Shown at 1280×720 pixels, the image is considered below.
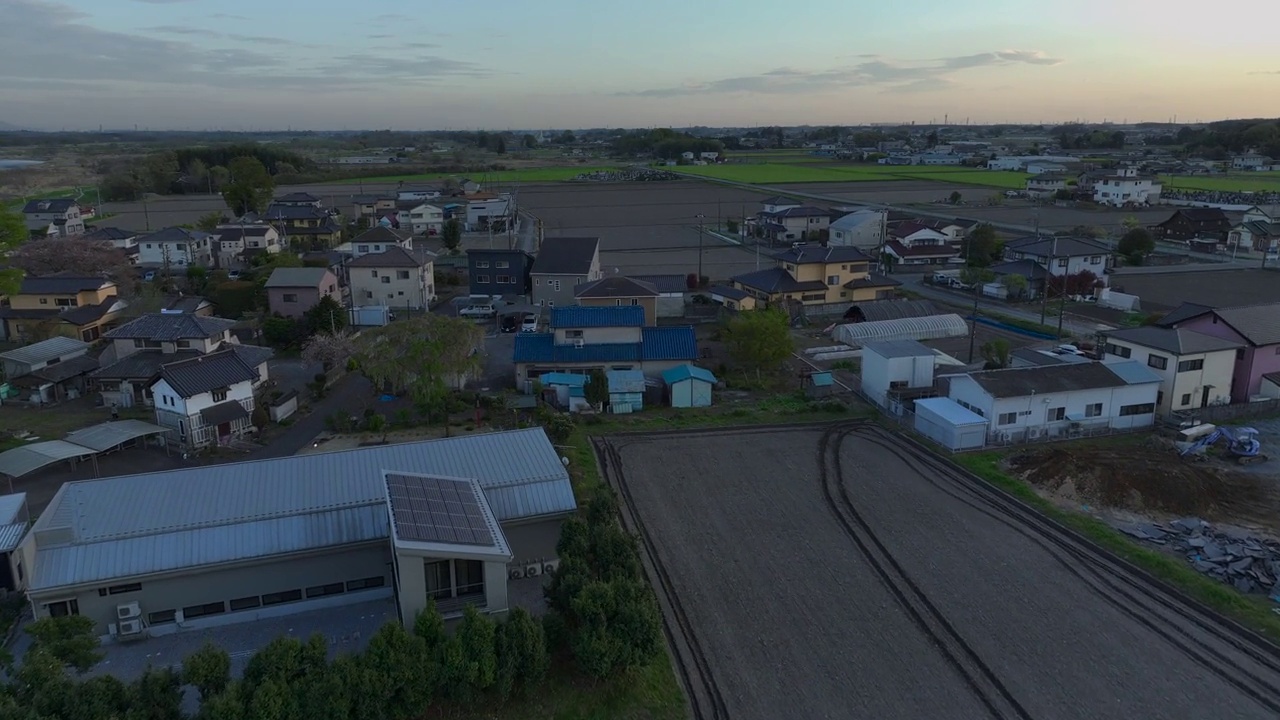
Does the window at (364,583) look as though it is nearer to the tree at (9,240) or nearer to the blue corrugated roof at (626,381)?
the blue corrugated roof at (626,381)

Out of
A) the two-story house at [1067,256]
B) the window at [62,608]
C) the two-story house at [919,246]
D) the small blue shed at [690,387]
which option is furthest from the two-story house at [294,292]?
the two-story house at [1067,256]

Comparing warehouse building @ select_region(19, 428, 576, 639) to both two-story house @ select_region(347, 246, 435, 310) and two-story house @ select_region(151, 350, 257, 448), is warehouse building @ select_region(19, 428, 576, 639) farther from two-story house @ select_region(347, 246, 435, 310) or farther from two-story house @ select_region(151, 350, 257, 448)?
two-story house @ select_region(347, 246, 435, 310)

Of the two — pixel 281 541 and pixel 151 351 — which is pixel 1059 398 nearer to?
pixel 281 541

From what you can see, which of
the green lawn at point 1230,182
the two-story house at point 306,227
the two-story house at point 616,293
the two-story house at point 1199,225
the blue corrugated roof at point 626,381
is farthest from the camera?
the green lawn at point 1230,182

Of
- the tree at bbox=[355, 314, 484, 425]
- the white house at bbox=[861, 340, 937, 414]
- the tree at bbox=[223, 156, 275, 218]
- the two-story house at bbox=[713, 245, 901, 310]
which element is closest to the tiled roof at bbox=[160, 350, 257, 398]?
the tree at bbox=[355, 314, 484, 425]

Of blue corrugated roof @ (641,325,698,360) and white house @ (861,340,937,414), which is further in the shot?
blue corrugated roof @ (641,325,698,360)

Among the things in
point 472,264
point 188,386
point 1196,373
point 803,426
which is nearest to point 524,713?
point 803,426
